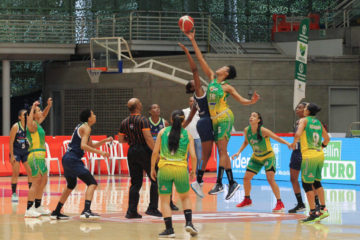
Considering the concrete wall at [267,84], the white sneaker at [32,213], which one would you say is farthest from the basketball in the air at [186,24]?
the concrete wall at [267,84]

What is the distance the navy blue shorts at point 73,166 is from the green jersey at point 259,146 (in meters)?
3.41

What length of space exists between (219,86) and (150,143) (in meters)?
1.74

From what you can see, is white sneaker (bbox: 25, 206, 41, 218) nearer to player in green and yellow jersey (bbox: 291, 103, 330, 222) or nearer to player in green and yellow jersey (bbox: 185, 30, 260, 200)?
player in green and yellow jersey (bbox: 185, 30, 260, 200)

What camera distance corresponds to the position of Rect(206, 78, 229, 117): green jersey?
12.2 metres

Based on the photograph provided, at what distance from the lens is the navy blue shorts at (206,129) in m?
12.4

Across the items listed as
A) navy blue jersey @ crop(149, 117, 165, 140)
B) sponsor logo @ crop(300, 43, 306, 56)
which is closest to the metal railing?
sponsor logo @ crop(300, 43, 306, 56)

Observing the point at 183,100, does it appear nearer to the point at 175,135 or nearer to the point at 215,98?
the point at 215,98

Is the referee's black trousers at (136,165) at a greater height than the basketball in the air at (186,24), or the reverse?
the basketball in the air at (186,24)

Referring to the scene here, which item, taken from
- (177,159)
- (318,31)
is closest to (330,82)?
(318,31)

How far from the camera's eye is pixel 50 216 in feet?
44.8

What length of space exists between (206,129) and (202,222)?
1.68 m

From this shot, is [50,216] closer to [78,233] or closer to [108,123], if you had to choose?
[78,233]

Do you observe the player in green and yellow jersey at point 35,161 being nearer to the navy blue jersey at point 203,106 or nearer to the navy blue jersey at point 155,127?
the navy blue jersey at point 155,127

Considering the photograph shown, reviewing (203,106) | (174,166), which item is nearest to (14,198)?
(203,106)
